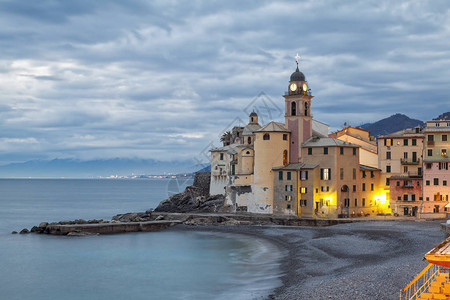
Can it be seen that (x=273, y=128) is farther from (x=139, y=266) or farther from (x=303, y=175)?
(x=139, y=266)

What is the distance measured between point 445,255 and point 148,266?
33916mm

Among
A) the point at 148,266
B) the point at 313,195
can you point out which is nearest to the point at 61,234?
the point at 148,266

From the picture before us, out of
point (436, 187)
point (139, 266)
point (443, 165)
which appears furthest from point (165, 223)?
point (443, 165)

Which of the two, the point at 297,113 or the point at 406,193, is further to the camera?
the point at 297,113

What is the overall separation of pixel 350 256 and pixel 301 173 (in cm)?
2762

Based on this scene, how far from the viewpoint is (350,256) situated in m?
44.2

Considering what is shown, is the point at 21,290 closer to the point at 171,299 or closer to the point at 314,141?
the point at 171,299

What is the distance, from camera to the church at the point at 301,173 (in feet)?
231

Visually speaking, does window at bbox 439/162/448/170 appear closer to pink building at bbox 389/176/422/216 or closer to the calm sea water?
pink building at bbox 389/176/422/216

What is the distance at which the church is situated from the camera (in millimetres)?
70438

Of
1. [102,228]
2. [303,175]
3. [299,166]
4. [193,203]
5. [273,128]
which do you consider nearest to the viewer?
[102,228]

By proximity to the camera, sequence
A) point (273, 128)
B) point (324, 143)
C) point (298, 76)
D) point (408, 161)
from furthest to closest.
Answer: point (298, 76)
point (273, 128)
point (324, 143)
point (408, 161)

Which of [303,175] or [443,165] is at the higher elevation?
[443,165]

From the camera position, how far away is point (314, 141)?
7294cm
